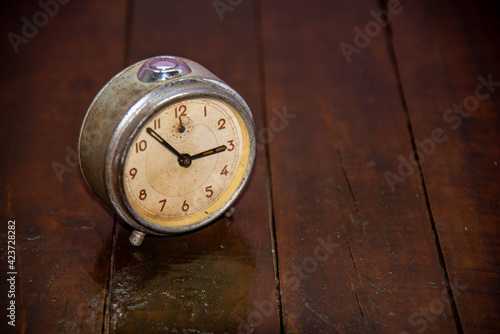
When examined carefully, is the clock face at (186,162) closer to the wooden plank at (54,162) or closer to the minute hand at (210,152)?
the minute hand at (210,152)

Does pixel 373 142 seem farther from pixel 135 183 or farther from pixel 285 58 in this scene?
pixel 135 183

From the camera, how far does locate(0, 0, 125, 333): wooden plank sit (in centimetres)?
179

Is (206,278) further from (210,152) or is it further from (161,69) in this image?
(161,69)

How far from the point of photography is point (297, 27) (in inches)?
113

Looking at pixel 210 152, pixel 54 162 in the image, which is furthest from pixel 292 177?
pixel 54 162

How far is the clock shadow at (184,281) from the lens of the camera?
1.75 meters

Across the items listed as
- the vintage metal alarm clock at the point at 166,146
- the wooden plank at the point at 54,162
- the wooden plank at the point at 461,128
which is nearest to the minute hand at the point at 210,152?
the vintage metal alarm clock at the point at 166,146

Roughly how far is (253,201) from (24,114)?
0.99 meters

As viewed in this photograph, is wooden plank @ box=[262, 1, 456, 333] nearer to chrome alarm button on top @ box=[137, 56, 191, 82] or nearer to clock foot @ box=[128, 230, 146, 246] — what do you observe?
clock foot @ box=[128, 230, 146, 246]

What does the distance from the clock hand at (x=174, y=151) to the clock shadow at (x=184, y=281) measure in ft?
0.94

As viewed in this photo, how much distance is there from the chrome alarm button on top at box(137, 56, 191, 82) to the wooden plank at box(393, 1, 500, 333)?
101 centimetres

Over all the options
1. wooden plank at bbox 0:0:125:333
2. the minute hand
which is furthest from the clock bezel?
→ wooden plank at bbox 0:0:125:333

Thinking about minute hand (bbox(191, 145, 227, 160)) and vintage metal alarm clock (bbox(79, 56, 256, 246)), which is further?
minute hand (bbox(191, 145, 227, 160))

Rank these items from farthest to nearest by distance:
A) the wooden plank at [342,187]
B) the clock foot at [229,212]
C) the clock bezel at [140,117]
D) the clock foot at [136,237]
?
the clock foot at [229,212] < the clock foot at [136,237] < the wooden plank at [342,187] < the clock bezel at [140,117]
